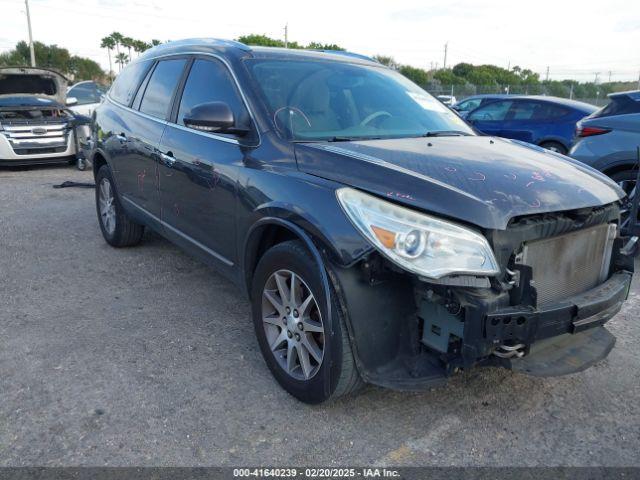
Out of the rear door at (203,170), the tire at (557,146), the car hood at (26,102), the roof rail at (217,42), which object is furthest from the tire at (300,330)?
the car hood at (26,102)

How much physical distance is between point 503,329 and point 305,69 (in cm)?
217

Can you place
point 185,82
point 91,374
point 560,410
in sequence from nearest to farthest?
1. point 560,410
2. point 91,374
3. point 185,82

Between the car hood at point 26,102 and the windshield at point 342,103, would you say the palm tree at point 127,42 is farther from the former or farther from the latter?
the windshield at point 342,103

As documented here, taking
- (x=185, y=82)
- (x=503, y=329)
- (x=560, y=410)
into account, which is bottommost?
(x=560, y=410)

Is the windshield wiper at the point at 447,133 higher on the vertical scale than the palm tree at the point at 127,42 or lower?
lower

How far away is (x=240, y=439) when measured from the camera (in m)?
2.57

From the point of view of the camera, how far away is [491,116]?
449 inches

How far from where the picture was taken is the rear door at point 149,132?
13.5 feet

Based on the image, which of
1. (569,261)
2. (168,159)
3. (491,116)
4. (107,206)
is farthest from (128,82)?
(491,116)

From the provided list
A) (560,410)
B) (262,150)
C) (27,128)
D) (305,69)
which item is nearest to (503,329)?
(560,410)

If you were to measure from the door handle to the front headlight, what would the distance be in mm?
1986

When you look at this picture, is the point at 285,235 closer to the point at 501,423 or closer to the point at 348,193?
the point at 348,193

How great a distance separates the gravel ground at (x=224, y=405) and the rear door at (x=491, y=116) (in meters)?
7.68

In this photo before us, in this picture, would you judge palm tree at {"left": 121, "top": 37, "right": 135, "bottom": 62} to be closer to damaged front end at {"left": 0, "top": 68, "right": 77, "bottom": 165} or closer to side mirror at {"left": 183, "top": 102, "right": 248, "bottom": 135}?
damaged front end at {"left": 0, "top": 68, "right": 77, "bottom": 165}
